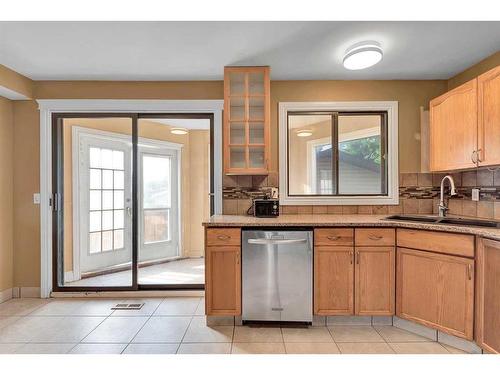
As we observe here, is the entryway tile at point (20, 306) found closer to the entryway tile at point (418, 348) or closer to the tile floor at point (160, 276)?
the tile floor at point (160, 276)

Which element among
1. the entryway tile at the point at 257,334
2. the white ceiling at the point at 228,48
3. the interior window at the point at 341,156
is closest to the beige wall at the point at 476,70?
the white ceiling at the point at 228,48

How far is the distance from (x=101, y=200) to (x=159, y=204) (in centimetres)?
66

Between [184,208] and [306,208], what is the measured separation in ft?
5.34

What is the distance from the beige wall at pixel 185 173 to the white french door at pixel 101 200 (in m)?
0.11

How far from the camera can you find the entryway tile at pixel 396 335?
2.19 metres

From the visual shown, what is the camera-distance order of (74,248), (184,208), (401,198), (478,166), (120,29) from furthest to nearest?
1. (184,208)
2. (74,248)
3. (401,198)
4. (478,166)
5. (120,29)

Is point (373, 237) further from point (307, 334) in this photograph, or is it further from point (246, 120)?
point (246, 120)

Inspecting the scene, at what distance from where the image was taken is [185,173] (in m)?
3.79

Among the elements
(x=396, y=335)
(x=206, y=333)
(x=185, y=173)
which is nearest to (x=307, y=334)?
(x=396, y=335)

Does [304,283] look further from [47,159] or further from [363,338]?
[47,159]

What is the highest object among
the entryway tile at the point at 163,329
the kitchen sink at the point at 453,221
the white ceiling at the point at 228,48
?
the white ceiling at the point at 228,48

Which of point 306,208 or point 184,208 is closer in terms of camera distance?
point 306,208

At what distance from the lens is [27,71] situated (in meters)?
2.82

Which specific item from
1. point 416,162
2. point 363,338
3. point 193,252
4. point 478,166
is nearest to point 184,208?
point 193,252
